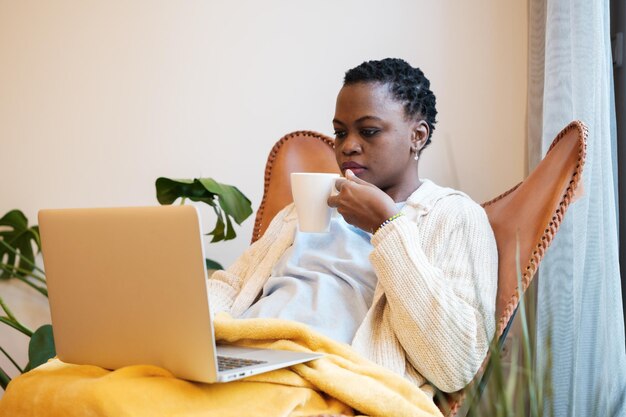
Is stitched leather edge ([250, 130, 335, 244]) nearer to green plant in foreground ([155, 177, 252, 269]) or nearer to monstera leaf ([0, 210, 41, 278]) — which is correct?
green plant in foreground ([155, 177, 252, 269])

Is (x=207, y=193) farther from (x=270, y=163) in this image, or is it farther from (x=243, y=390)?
(x=243, y=390)

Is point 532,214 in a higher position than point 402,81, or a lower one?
lower

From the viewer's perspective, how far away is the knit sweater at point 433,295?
1.26m

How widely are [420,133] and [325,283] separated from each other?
1.31 feet

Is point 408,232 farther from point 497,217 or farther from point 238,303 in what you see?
point 238,303

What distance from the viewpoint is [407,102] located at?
1.59 meters

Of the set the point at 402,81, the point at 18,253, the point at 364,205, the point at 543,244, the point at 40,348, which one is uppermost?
the point at 402,81

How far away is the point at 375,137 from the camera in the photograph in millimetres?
1534

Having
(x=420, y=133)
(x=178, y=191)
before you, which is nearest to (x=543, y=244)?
(x=420, y=133)

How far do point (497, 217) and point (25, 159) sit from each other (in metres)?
1.55

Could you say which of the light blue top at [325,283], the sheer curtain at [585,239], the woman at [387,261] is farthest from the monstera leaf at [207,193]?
the sheer curtain at [585,239]

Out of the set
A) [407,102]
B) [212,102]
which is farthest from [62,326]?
[212,102]

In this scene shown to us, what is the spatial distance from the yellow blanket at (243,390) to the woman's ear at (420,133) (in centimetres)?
58

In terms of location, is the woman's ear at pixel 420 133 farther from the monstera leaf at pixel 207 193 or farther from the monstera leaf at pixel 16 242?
the monstera leaf at pixel 16 242
